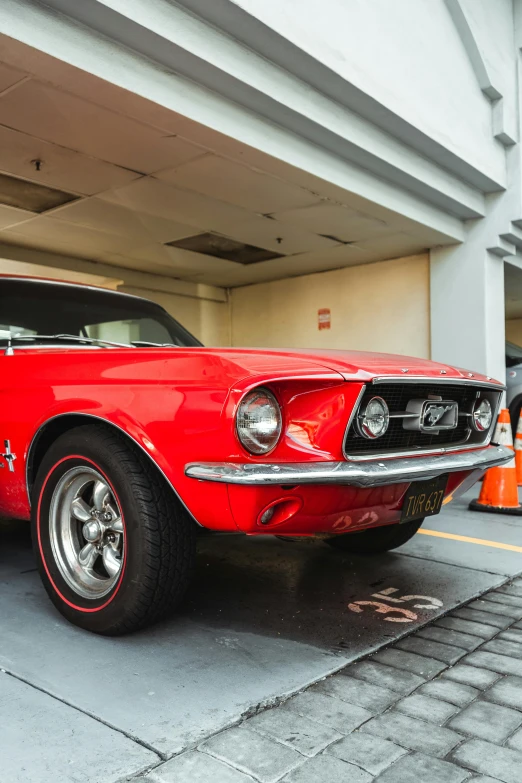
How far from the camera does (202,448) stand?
7.04 ft

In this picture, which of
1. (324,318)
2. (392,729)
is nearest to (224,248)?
(324,318)

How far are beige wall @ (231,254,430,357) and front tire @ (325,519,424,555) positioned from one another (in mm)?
5931

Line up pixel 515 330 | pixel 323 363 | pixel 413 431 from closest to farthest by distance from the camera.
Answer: pixel 323 363 → pixel 413 431 → pixel 515 330

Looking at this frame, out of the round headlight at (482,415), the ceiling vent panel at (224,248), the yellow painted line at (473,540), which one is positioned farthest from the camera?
the ceiling vent panel at (224,248)

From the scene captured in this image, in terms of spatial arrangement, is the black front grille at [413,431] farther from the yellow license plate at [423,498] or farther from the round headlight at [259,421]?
the round headlight at [259,421]

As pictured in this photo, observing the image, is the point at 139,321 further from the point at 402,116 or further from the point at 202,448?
the point at 402,116

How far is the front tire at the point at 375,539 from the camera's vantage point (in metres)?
3.48

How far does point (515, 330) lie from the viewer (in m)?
15.9

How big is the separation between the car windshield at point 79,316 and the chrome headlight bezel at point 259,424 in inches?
60.5

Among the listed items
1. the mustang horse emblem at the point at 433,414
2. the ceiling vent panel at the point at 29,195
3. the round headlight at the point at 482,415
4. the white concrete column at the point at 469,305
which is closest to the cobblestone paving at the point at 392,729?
the mustang horse emblem at the point at 433,414

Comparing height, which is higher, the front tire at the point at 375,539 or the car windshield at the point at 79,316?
the car windshield at the point at 79,316

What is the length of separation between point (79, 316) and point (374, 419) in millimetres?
2007

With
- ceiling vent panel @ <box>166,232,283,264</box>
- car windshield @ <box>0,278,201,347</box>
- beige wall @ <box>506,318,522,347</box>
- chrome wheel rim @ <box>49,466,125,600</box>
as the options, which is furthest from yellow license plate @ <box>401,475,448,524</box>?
beige wall @ <box>506,318,522,347</box>

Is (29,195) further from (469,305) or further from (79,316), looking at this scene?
(469,305)
